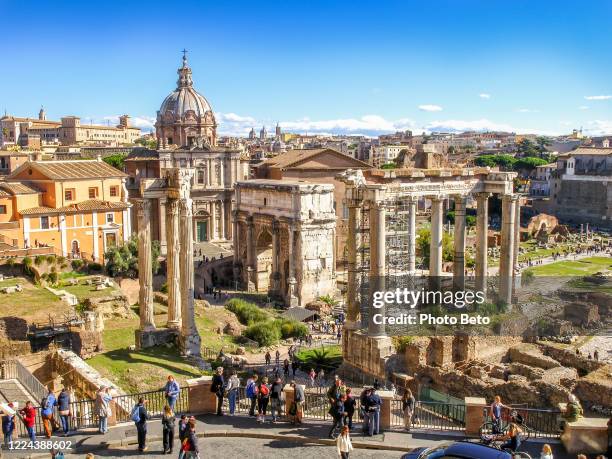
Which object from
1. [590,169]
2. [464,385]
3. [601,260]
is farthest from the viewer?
Result: [590,169]

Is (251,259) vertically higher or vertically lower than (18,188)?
lower

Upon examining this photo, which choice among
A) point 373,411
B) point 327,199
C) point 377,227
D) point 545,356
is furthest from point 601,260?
point 373,411

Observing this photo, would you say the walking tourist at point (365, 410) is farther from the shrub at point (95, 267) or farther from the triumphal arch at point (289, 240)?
the triumphal arch at point (289, 240)

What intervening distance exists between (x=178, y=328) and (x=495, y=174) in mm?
14164

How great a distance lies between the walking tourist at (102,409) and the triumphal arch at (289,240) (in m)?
25.7

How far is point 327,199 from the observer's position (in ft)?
130

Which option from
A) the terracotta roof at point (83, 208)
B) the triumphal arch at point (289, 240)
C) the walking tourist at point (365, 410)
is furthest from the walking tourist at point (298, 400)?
the terracotta roof at point (83, 208)

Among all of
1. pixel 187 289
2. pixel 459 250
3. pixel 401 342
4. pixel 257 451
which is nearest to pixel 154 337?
pixel 187 289

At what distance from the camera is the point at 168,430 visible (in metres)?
11.9

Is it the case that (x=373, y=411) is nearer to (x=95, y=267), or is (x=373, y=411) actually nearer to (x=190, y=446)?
(x=190, y=446)

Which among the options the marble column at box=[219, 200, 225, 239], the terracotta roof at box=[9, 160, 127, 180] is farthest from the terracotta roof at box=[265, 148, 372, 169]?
the terracotta roof at box=[9, 160, 127, 180]

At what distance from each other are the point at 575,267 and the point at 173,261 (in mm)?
39897

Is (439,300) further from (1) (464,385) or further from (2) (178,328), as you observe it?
(2) (178,328)

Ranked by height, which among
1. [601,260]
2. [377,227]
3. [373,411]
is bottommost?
[601,260]
